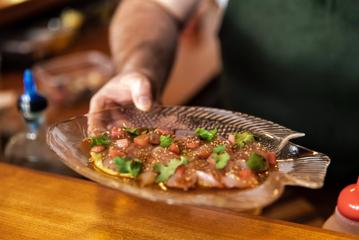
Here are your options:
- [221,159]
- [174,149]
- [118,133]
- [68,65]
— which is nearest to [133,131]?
[118,133]

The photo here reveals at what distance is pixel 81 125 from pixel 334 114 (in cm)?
98

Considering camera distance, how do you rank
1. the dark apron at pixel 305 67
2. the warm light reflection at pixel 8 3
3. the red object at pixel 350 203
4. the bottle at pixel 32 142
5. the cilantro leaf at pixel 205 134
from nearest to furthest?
the red object at pixel 350 203 < the cilantro leaf at pixel 205 134 < the bottle at pixel 32 142 < the dark apron at pixel 305 67 < the warm light reflection at pixel 8 3

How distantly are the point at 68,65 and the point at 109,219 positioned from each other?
6.06 ft

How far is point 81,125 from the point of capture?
4.61 feet

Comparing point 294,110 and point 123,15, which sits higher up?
point 123,15

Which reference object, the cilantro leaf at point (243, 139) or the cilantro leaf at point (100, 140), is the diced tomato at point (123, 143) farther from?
the cilantro leaf at point (243, 139)

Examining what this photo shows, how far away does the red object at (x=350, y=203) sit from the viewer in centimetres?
119

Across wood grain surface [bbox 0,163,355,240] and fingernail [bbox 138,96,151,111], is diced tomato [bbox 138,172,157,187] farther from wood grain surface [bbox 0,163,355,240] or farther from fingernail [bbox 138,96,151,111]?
fingernail [bbox 138,96,151,111]

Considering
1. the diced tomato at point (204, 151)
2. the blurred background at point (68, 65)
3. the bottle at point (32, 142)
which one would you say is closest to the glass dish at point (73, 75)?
the blurred background at point (68, 65)

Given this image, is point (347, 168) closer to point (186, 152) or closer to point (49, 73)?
point (186, 152)

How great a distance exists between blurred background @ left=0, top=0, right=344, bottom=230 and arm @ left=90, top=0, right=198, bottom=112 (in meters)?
0.36

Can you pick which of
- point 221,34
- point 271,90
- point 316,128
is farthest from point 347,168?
point 221,34

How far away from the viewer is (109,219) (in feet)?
4.14

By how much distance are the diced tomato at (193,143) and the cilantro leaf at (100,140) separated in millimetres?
189
